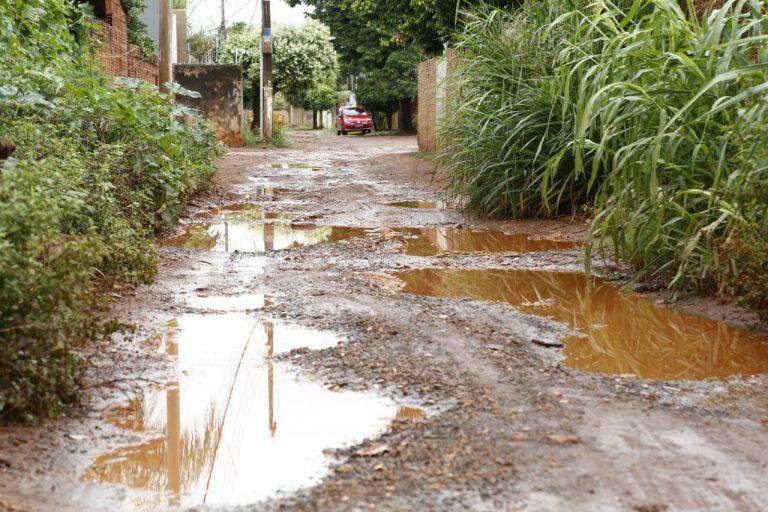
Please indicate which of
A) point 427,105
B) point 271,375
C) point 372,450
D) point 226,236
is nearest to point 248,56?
point 427,105

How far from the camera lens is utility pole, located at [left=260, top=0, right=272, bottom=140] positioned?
75.6 ft

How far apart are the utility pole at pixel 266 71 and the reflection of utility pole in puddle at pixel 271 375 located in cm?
1941

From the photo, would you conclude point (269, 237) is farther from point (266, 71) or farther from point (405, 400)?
point (266, 71)

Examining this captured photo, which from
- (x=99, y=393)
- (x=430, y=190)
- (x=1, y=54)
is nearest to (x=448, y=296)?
(x=99, y=393)

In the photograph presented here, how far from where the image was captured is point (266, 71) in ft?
79.4

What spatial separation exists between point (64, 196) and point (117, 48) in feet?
39.6

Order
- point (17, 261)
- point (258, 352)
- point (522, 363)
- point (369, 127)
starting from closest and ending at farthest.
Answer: point (17, 261) → point (522, 363) → point (258, 352) → point (369, 127)

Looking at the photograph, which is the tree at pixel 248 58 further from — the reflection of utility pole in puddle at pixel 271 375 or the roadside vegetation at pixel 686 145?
the reflection of utility pole in puddle at pixel 271 375

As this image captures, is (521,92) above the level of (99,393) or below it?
above

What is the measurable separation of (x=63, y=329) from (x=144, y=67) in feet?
52.0

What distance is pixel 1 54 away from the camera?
5.30 m

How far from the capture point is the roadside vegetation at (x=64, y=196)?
2.50 m

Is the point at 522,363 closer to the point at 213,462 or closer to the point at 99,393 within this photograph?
the point at 213,462

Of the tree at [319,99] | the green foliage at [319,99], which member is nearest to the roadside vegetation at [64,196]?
→ the green foliage at [319,99]
